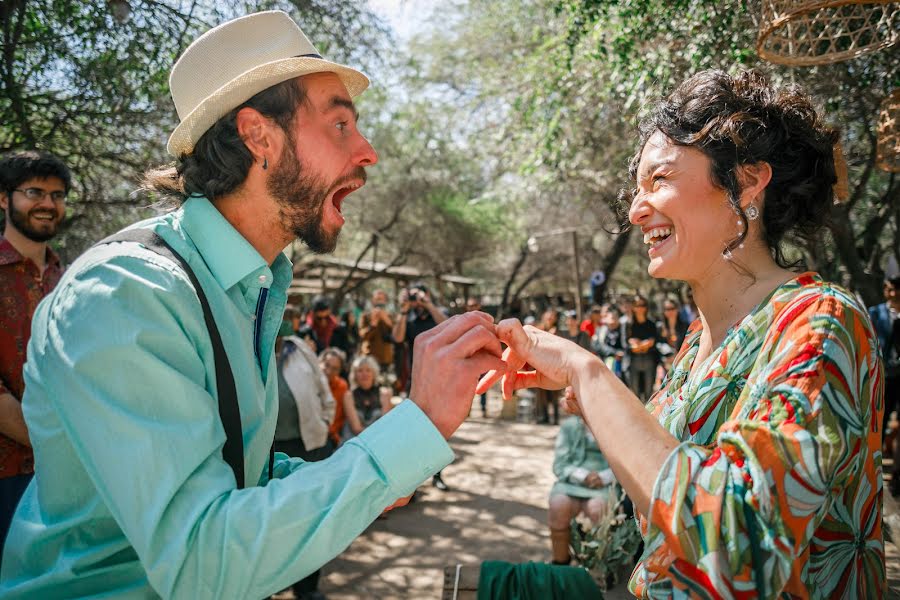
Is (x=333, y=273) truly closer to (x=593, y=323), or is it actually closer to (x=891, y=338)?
(x=593, y=323)

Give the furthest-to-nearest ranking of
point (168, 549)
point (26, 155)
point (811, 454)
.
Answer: point (26, 155) < point (811, 454) < point (168, 549)

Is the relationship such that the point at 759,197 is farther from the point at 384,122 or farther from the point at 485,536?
the point at 384,122

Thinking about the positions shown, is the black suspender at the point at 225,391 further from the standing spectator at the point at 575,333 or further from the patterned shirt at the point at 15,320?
the standing spectator at the point at 575,333

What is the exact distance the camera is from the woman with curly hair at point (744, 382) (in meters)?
1.26

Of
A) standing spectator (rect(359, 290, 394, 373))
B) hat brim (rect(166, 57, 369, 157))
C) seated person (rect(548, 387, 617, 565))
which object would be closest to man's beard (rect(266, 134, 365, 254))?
hat brim (rect(166, 57, 369, 157))

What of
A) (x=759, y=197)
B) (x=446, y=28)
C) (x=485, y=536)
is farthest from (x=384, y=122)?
(x=759, y=197)

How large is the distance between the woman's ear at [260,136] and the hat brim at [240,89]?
0.16 feet

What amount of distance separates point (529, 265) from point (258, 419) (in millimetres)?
31253

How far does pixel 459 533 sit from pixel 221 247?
553 centimetres

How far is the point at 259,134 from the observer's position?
1.75 meters

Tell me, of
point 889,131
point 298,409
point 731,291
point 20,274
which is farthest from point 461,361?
point 889,131

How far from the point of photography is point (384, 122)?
60.7 ft

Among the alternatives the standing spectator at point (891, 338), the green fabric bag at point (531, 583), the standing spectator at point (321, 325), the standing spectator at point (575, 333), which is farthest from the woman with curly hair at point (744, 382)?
the standing spectator at point (321, 325)

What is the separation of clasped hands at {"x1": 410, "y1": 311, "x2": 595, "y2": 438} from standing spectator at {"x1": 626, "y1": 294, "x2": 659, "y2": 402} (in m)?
9.81
